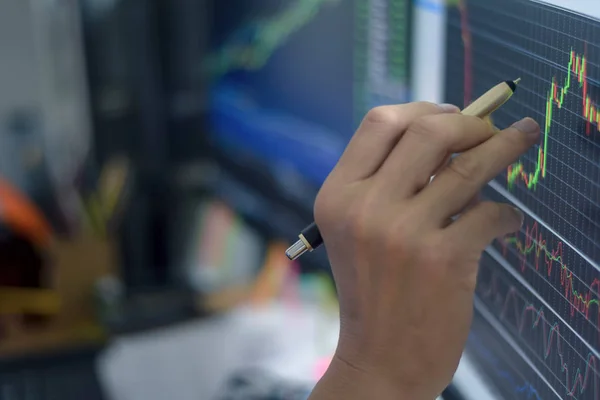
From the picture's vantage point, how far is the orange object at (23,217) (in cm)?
124

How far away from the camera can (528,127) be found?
0.48m

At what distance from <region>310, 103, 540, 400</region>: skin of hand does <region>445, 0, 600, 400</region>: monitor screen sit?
0.12ft

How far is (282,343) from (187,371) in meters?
0.13

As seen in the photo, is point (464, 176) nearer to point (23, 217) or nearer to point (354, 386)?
point (354, 386)

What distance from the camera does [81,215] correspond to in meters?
1.31

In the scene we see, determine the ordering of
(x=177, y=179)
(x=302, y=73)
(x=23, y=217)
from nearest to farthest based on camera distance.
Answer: (x=302, y=73) < (x=23, y=217) < (x=177, y=179)

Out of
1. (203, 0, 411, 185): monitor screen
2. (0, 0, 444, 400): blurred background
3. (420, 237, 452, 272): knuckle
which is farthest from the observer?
(0, 0, 444, 400): blurred background

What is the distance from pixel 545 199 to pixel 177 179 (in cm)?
94

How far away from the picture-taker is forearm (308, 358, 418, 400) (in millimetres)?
469

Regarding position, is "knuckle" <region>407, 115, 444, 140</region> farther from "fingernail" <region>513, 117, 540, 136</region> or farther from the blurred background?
the blurred background

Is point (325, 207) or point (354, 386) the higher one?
point (325, 207)

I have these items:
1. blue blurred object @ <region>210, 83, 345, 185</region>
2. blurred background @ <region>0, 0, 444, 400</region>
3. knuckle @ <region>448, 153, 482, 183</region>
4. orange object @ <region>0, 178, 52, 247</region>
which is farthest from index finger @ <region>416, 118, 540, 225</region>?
orange object @ <region>0, 178, 52, 247</region>

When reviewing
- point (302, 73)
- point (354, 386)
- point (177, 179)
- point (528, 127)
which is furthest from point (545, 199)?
point (177, 179)

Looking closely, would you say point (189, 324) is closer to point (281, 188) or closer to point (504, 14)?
point (281, 188)
